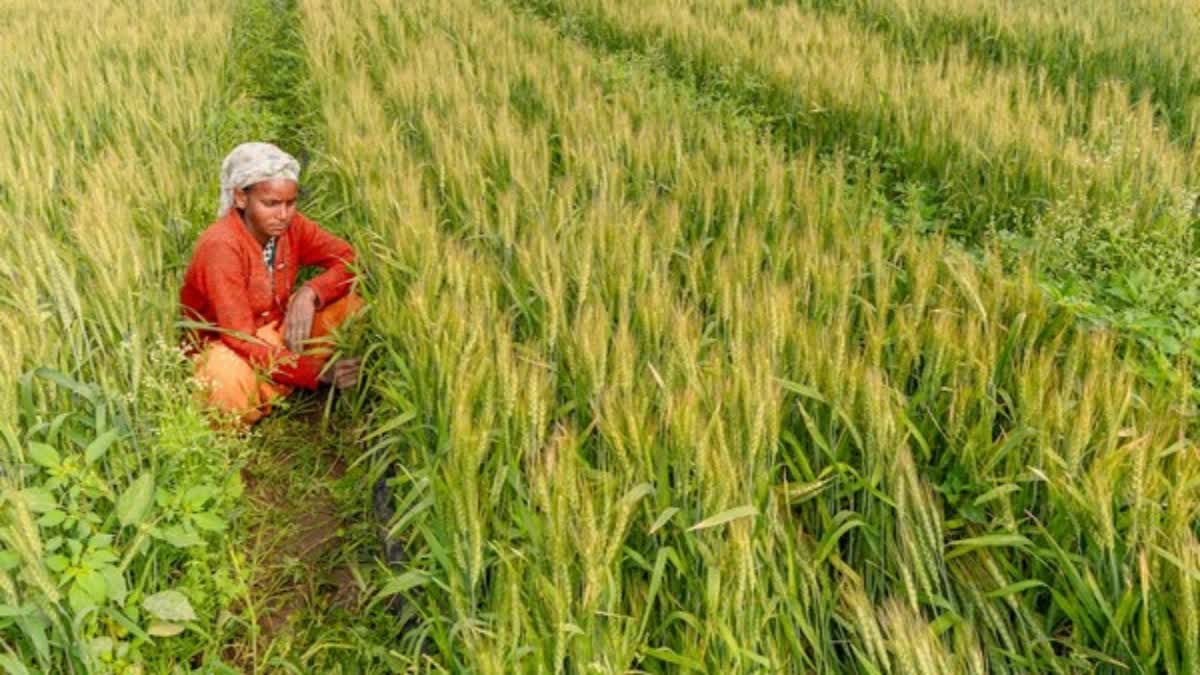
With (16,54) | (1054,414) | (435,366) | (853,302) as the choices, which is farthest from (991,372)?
(16,54)

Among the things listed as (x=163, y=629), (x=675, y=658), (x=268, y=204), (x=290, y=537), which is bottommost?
(x=290, y=537)

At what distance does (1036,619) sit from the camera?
1476mm

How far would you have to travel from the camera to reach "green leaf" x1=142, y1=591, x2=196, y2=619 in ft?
5.67

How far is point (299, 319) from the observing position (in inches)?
108

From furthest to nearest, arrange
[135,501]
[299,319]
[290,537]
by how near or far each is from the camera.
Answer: [299,319] → [290,537] → [135,501]

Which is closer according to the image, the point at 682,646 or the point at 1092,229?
the point at 682,646

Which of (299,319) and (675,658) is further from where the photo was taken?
(299,319)

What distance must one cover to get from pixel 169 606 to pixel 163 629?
7cm

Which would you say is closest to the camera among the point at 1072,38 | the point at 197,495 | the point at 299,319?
the point at 197,495

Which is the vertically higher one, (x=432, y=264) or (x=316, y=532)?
(x=432, y=264)

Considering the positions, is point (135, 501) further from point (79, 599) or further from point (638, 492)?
point (638, 492)

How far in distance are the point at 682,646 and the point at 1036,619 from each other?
58 cm

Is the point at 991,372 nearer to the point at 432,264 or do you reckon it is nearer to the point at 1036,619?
the point at 1036,619

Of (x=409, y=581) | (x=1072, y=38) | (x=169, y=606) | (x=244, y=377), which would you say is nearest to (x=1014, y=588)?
(x=409, y=581)
